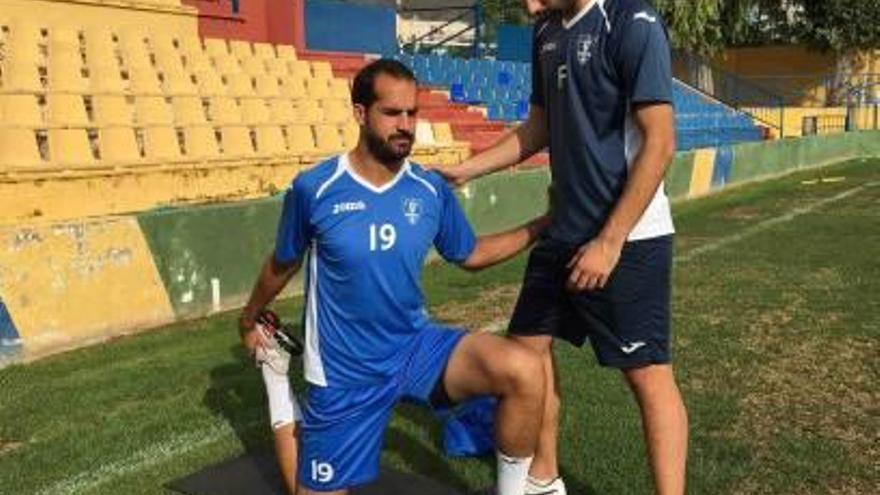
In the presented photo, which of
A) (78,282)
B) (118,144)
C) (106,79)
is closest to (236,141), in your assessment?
(106,79)

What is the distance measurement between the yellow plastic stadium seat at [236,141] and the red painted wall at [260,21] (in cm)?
483

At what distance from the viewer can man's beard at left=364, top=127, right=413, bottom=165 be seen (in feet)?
10.7

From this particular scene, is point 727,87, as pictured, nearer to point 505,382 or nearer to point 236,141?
point 236,141

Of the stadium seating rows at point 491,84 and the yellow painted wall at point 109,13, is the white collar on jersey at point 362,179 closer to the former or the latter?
the yellow painted wall at point 109,13

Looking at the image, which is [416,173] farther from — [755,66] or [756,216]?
[755,66]

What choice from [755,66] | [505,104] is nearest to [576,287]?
[505,104]

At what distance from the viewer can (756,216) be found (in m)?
14.4

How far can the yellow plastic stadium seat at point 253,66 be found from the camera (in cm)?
1326

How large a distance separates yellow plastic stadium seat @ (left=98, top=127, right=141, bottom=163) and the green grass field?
2.64 m

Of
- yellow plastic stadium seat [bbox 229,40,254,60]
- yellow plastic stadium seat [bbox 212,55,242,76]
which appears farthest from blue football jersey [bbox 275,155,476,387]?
yellow plastic stadium seat [bbox 229,40,254,60]

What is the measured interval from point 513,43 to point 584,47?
24258mm

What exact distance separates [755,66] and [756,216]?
98.8ft

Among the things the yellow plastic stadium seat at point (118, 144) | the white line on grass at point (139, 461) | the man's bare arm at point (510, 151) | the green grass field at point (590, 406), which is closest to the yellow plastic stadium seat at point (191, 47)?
the yellow plastic stadium seat at point (118, 144)

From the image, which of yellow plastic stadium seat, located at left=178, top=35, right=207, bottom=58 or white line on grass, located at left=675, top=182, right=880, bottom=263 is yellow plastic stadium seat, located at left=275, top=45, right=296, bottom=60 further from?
white line on grass, located at left=675, top=182, right=880, bottom=263
